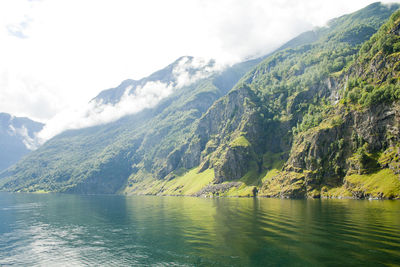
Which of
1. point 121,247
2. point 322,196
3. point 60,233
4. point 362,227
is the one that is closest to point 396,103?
point 322,196

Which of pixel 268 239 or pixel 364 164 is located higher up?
pixel 364 164

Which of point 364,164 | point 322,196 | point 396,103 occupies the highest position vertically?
point 396,103

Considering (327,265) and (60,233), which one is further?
(60,233)

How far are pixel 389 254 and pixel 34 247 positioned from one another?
2877 inches

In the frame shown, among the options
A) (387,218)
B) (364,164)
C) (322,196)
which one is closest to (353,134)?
(364,164)

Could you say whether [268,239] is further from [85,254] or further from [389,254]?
[85,254]

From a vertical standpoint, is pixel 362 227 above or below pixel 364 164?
below

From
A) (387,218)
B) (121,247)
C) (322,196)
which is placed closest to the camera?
(121,247)

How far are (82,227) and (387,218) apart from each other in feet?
309

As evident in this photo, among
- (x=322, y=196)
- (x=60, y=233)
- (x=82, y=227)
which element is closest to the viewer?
(x=60, y=233)

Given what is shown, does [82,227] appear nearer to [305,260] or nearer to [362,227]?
[305,260]

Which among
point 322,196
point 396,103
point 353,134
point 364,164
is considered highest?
point 396,103

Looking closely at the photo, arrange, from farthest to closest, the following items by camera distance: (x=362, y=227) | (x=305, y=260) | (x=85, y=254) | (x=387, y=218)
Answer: (x=387, y=218) → (x=362, y=227) → (x=85, y=254) → (x=305, y=260)

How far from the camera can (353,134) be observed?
191 metres
